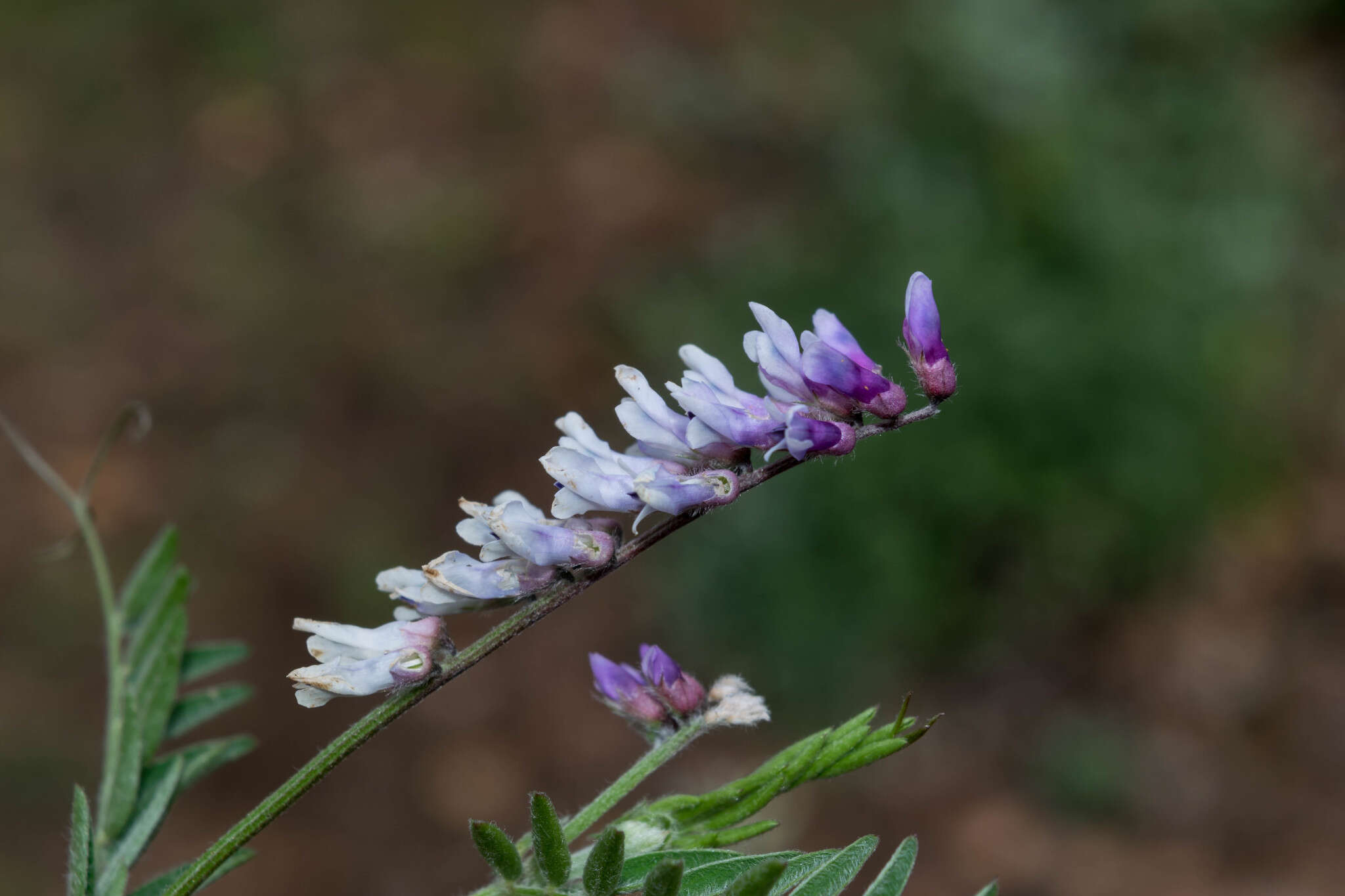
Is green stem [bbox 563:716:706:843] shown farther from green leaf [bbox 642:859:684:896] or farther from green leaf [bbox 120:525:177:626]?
green leaf [bbox 120:525:177:626]

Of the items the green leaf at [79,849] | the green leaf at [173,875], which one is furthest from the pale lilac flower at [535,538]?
the green leaf at [79,849]

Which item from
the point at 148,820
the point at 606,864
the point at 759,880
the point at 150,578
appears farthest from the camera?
the point at 150,578

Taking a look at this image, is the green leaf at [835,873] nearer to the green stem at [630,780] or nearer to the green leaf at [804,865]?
the green leaf at [804,865]

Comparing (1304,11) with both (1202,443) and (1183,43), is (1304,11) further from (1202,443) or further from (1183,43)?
(1202,443)

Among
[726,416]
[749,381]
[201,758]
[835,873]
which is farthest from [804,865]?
[749,381]

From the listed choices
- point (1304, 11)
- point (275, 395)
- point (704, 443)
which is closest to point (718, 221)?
point (275, 395)

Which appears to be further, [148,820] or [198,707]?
[198,707]

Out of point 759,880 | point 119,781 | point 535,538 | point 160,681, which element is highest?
point 160,681

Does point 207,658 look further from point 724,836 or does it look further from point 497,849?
point 724,836
